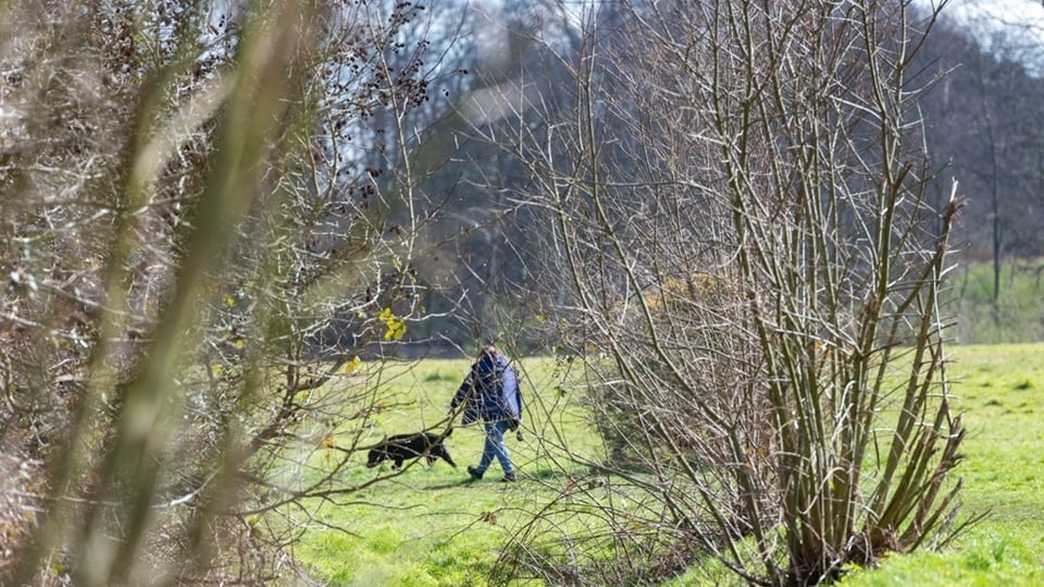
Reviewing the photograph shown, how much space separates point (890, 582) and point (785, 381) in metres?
1.45

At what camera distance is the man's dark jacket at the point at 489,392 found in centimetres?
925

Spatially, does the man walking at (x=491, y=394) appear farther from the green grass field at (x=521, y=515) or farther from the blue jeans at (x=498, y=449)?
the green grass field at (x=521, y=515)

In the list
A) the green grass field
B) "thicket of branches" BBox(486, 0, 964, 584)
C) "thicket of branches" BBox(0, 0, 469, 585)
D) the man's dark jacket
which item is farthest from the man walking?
"thicket of branches" BBox(0, 0, 469, 585)

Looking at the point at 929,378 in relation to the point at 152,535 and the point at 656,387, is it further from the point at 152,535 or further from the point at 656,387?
the point at 152,535

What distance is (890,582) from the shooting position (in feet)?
23.5

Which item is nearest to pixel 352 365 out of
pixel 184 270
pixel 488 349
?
pixel 488 349

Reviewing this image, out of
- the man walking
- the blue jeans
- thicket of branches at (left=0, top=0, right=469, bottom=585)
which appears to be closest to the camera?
thicket of branches at (left=0, top=0, right=469, bottom=585)

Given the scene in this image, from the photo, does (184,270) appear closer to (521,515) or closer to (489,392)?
(489,392)

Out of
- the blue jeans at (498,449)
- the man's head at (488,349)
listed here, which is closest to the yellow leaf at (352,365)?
the man's head at (488,349)

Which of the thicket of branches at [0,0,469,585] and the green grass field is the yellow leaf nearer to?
the thicket of branches at [0,0,469,585]

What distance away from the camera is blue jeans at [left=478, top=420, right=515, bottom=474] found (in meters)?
11.3

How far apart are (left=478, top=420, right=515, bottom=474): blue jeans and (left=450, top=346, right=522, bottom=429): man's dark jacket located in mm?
229

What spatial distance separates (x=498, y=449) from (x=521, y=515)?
1895 millimetres

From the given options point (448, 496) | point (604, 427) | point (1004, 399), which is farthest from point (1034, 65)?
point (604, 427)
